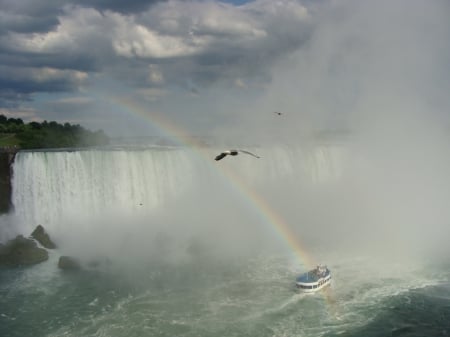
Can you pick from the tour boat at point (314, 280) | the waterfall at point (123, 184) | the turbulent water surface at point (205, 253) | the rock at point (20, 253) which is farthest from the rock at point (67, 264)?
the tour boat at point (314, 280)

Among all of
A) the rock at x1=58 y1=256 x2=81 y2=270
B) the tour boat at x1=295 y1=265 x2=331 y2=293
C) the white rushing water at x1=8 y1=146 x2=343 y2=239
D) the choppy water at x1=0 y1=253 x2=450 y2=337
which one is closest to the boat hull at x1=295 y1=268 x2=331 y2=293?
the tour boat at x1=295 y1=265 x2=331 y2=293

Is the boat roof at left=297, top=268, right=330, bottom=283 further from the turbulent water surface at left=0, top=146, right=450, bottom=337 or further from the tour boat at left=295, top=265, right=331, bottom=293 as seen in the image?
the turbulent water surface at left=0, top=146, right=450, bottom=337

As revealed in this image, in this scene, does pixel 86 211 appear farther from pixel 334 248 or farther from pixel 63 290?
pixel 334 248

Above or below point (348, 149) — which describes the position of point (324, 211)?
below

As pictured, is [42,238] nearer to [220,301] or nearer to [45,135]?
[220,301]

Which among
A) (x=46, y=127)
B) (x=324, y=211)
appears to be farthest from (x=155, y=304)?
(x=46, y=127)
